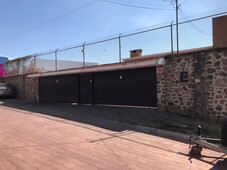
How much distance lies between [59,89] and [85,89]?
10.7 feet

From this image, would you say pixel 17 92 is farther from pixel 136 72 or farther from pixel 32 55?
pixel 136 72

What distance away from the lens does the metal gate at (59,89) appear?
2097cm

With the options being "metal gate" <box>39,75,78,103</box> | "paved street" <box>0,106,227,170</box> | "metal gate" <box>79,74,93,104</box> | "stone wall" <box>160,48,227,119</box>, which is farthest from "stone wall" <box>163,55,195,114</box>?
"metal gate" <box>39,75,78,103</box>

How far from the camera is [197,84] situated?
12.7m

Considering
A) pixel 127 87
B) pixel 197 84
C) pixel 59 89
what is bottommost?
pixel 59 89

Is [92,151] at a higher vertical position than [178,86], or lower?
lower

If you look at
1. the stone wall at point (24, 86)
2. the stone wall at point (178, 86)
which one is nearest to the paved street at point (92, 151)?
the stone wall at point (178, 86)

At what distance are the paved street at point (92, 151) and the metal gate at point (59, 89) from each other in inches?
398

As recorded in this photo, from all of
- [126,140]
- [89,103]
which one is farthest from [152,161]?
[89,103]

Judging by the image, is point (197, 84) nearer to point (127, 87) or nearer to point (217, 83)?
point (217, 83)

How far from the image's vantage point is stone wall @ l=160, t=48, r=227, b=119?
39.1 feet

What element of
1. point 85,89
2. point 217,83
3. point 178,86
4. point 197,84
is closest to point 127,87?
point 178,86

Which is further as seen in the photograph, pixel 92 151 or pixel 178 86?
pixel 178 86

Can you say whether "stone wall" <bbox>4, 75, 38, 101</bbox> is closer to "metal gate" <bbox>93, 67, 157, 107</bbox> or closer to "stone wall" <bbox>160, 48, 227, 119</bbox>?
"metal gate" <bbox>93, 67, 157, 107</bbox>
